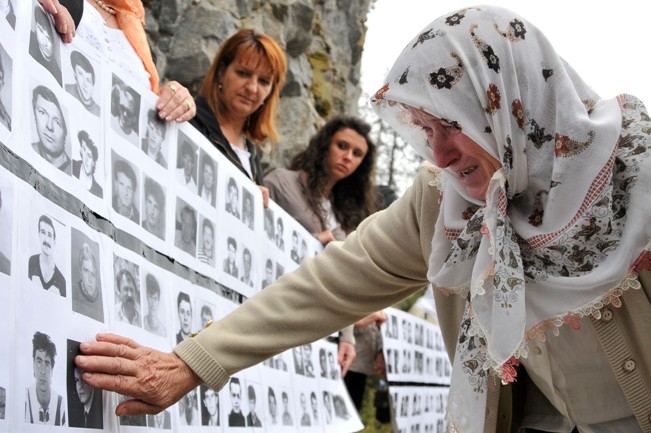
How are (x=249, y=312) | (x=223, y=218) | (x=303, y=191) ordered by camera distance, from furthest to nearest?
(x=303, y=191) → (x=223, y=218) → (x=249, y=312)

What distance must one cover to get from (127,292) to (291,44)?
583 centimetres

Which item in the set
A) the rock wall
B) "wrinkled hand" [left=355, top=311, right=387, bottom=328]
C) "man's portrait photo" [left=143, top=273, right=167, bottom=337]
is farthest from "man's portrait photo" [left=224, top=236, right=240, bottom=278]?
the rock wall

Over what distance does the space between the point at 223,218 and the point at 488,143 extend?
3.50 feet

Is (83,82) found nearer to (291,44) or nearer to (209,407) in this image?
(209,407)

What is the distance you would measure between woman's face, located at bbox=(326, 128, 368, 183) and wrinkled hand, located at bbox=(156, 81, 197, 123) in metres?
1.94

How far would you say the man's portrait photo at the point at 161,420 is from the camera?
72.2 inches

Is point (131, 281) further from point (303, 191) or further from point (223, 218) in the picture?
point (303, 191)

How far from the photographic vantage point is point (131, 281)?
6.00ft

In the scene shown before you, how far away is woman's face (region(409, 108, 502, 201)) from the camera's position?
73.0 inches

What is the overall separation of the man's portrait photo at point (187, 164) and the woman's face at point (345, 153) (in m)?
1.84

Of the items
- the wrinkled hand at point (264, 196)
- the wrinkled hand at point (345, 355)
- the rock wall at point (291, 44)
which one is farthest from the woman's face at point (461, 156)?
the rock wall at point (291, 44)

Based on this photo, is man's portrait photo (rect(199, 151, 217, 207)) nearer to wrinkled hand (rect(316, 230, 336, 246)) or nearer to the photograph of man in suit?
the photograph of man in suit

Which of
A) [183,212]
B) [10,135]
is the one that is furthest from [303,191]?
[10,135]

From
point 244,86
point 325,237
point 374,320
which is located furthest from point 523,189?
point 374,320
